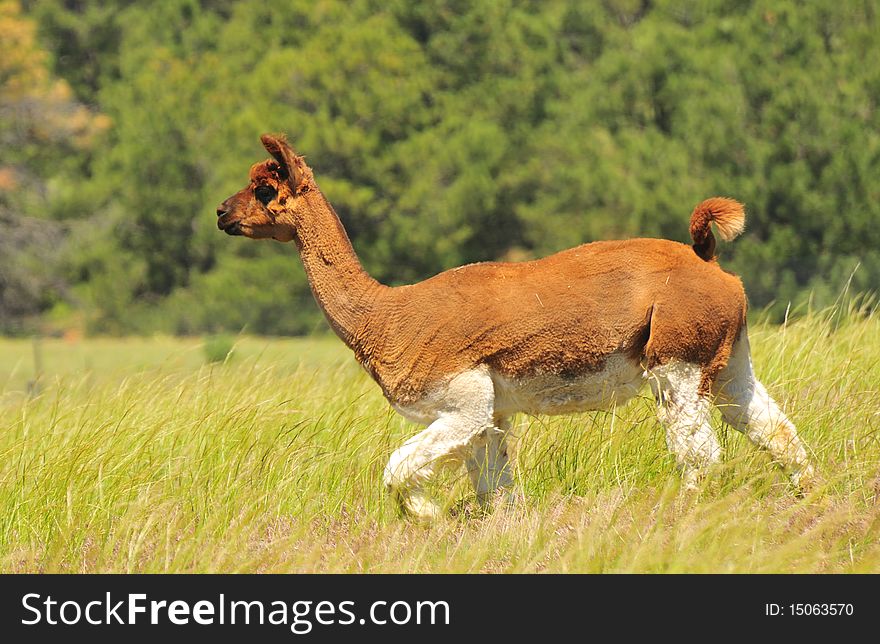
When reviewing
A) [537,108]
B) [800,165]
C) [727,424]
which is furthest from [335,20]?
[727,424]

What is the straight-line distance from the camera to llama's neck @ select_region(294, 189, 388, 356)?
253 inches

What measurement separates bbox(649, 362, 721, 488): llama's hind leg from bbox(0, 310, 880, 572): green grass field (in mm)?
94

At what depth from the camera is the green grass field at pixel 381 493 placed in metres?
5.48

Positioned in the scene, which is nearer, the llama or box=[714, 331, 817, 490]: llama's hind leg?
the llama

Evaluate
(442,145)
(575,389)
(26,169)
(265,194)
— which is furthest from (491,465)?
(26,169)

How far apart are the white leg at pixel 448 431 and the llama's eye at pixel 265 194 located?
1.26 m

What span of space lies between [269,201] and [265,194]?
0.14 ft

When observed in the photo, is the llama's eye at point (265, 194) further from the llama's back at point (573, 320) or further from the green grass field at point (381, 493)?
the green grass field at point (381, 493)

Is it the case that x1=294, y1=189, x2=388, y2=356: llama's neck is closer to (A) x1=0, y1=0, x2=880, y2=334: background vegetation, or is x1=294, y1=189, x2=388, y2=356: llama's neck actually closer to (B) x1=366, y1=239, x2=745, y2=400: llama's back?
(B) x1=366, y1=239, x2=745, y2=400: llama's back

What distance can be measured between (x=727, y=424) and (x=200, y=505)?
8.46 ft

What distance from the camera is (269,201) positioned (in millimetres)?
6457

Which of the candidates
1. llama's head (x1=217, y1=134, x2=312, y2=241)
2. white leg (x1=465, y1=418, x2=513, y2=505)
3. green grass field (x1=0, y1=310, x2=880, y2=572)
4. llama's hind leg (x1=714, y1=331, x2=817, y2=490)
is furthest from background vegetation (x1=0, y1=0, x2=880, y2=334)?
llama's head (x1=217, y1=134, x2=312, y2=241)

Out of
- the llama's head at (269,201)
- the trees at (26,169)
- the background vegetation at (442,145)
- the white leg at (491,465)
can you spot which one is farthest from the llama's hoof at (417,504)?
the trees at (26,169)

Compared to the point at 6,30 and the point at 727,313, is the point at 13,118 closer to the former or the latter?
the point at 6,30
